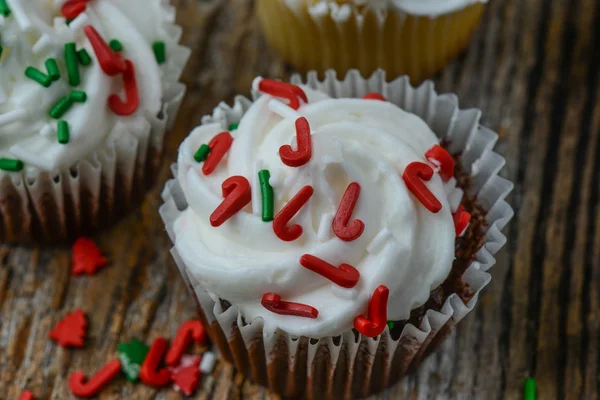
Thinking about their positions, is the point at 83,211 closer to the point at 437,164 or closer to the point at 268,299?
the point at 268,299

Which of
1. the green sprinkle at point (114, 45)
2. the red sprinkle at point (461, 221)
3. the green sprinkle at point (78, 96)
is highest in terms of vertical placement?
the green sprinkle at point (114, 45)

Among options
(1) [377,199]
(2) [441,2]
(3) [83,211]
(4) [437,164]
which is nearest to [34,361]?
(3) [83,211]

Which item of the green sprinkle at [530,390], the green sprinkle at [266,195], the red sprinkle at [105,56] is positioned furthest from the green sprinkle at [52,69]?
the green sprinkle at [530,390]

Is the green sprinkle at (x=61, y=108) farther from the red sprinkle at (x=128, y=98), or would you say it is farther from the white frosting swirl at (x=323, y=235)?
the white frosting swirl at (x=323, y=235)

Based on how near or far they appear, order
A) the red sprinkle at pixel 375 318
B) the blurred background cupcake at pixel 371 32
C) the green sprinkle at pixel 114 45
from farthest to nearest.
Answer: the blurred background cupcake at pixel 371 32, the green sprinkle at pixel 114 45, the red sprinkle at pixel 375 318

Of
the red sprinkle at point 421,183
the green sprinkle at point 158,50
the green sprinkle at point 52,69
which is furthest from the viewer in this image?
the green sprinkle at point 158,50

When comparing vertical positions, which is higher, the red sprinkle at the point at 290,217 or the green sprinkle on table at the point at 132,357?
the red sprinkle at the point at 290,217

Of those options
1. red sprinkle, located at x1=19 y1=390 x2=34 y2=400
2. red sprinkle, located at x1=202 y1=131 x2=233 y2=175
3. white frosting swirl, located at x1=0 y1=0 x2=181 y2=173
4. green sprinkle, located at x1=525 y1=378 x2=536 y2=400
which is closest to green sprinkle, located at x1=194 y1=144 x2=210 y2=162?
red sprinkle, located at x1=202 y1=131 x2=233 y2=175
